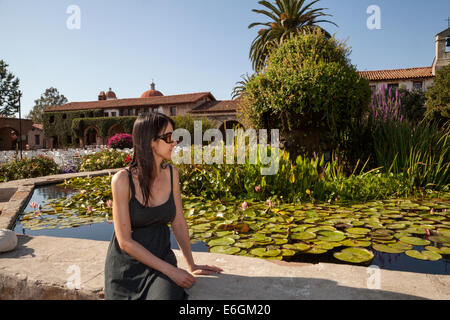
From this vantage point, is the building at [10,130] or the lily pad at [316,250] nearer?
the lily pad at [316,250]

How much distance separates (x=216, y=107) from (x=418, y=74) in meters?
19.0

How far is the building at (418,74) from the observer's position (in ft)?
85.4

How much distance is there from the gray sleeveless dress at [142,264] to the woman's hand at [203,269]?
159 mm

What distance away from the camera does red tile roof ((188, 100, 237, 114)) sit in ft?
93.1

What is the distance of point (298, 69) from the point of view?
5352 mm

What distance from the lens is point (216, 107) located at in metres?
29.7

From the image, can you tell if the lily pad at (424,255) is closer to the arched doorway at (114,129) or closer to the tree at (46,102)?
the arched doorway at (114,129)

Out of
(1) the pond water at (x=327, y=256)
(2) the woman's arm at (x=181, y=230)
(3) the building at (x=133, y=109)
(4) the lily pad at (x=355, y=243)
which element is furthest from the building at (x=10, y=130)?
(4) the lily pad at (x=355, y=243)

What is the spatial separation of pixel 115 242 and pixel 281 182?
303 cm

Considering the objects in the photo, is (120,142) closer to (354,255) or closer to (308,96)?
(308,96)

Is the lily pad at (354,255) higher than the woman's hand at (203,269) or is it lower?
lower

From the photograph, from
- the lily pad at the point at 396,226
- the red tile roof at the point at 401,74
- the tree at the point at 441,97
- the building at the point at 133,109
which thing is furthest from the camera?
the building at the point at 133,109

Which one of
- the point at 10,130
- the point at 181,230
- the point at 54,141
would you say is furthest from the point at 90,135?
the point at 181,230
